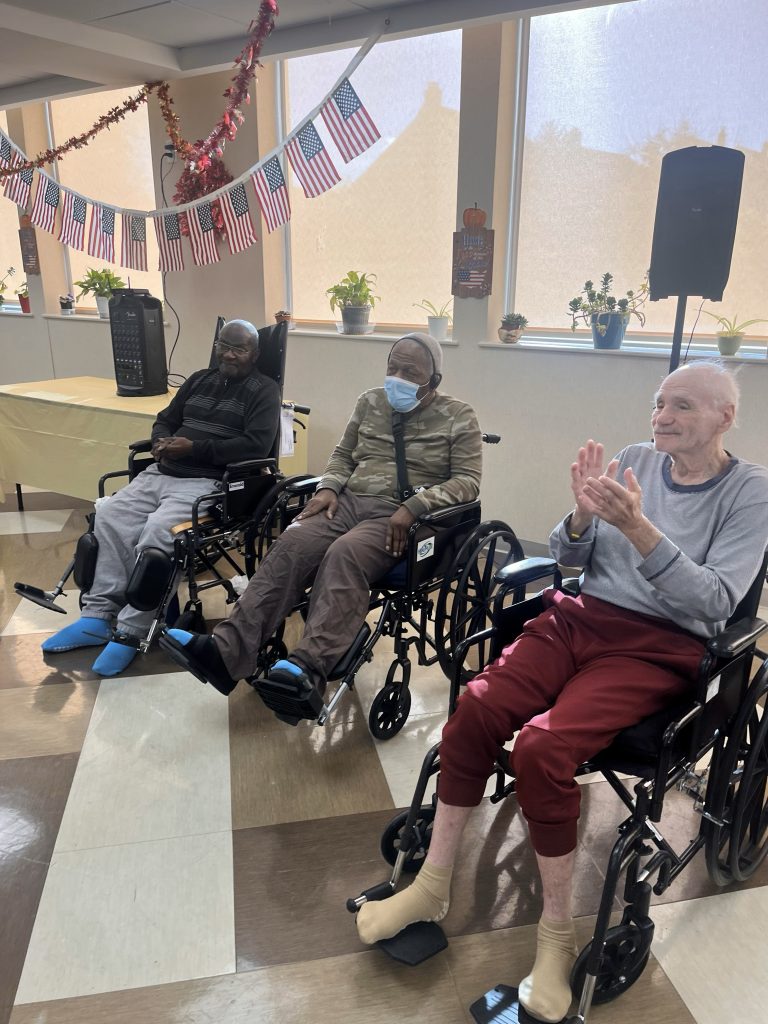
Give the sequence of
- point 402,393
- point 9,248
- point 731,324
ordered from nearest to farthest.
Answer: point 402,393 → point 731,324 → point 9,248

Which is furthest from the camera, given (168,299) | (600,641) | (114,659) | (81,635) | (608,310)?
(168,299)

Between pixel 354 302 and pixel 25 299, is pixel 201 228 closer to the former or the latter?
pixel 354 302

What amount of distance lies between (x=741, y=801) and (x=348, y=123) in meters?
2.86

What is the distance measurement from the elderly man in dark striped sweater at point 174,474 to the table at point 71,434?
1.86 feet

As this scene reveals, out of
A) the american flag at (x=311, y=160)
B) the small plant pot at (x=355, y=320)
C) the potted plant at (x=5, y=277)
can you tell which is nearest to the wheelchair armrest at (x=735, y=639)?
the american flag at (x=311, y=160)

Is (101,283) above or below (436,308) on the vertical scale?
above

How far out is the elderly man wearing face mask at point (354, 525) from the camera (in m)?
2.09

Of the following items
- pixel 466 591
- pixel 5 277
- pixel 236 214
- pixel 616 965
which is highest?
pixel 236 214

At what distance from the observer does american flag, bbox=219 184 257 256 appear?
346 cm

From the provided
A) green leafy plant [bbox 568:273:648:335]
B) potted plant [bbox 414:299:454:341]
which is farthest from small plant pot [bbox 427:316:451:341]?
green leafy plant [bbox 568:273:648:335]

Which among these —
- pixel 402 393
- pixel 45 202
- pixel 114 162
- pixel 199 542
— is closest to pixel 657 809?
pixel 402 393

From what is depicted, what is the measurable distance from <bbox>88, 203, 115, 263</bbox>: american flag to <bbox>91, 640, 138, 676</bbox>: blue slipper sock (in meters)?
2.16

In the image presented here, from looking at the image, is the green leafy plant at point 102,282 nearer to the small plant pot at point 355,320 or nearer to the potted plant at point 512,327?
the small plant pot at point 355,320

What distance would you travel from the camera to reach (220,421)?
301 centimetres
